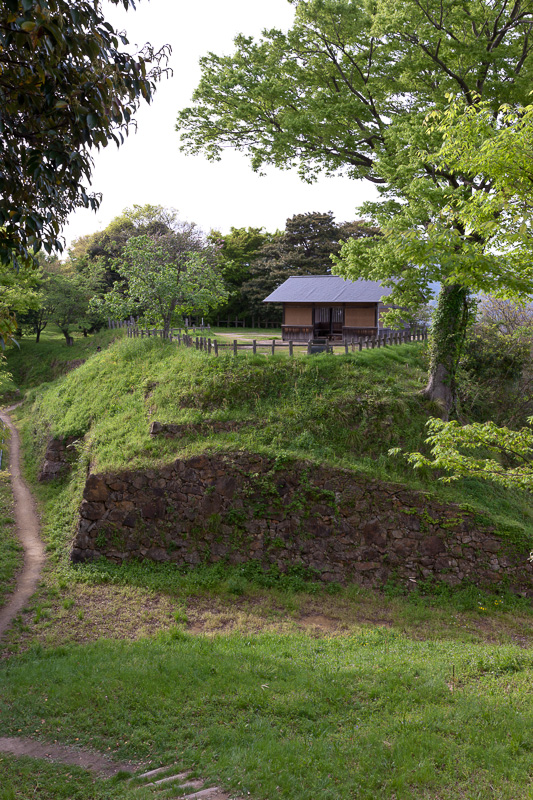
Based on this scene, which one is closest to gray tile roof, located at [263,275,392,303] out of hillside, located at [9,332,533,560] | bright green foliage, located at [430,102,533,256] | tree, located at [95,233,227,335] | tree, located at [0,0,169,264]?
tree, located at [95,233,227,335]

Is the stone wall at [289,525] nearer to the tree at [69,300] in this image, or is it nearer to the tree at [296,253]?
the tree at [69,300]

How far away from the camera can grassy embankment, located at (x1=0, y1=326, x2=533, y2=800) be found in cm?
646

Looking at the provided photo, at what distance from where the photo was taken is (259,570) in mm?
15430

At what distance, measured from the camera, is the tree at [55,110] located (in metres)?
5.05

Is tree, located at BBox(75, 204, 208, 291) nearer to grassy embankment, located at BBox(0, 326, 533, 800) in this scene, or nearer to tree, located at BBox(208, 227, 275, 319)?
tree, located at BBox(208, 227, 275, 319)

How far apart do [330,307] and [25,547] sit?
23.4m

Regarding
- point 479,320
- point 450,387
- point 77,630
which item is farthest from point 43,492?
point 479,320

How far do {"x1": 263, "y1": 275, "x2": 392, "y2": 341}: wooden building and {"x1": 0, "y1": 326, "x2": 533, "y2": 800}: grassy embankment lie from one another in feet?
29.9

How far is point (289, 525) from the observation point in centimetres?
1592

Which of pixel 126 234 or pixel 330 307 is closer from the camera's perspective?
pixel 330 307

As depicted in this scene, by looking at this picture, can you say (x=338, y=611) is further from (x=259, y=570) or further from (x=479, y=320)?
(x=479, y=320)

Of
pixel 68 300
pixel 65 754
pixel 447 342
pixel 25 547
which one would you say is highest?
pixel 68 300

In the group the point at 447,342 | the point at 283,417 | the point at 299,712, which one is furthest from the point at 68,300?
the point at 299,712

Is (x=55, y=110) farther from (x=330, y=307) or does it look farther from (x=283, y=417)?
(x=330, y=307)
